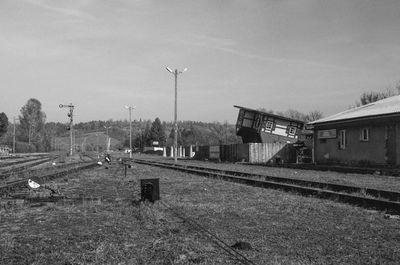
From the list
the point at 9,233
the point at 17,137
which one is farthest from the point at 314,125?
the point at 17,137

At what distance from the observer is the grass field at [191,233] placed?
5.59 metres

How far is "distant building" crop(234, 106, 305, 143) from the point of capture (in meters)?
55.5

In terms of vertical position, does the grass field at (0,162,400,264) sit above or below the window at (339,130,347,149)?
below

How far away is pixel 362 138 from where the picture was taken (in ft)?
105

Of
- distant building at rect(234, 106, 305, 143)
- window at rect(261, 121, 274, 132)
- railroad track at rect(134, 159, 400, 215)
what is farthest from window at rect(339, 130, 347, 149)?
window at rect(261, 121, 274, 132)

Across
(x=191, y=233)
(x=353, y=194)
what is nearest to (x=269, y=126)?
(x=353, y=194)

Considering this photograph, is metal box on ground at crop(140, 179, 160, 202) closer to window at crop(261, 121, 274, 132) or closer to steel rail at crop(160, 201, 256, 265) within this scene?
steel rail at crop(160, 201, 256, 265)

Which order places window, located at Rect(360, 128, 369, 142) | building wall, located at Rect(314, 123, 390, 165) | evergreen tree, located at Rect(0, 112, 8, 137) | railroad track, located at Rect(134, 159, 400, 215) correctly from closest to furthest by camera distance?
1. railroad track, located at Rect(134, 159, 400, 215)
2. building wall, located at Rect(314, 123, 390, 165)
3. window, located at Rect(360, 128, 369, 142)
4. evergreen tree, located at Rect(0, 112, 8, 137)

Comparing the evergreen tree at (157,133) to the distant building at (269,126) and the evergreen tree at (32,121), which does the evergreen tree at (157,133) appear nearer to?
the evergreen tree at (32,121)

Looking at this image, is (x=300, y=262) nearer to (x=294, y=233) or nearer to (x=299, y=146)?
(x=294, y=233)

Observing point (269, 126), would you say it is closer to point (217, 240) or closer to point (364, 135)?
point (364, 135)

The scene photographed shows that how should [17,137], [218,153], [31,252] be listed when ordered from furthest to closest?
[17,137]
[218,153]
[31,252]

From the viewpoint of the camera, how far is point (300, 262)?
5.32 m

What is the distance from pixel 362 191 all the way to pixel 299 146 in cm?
3305
